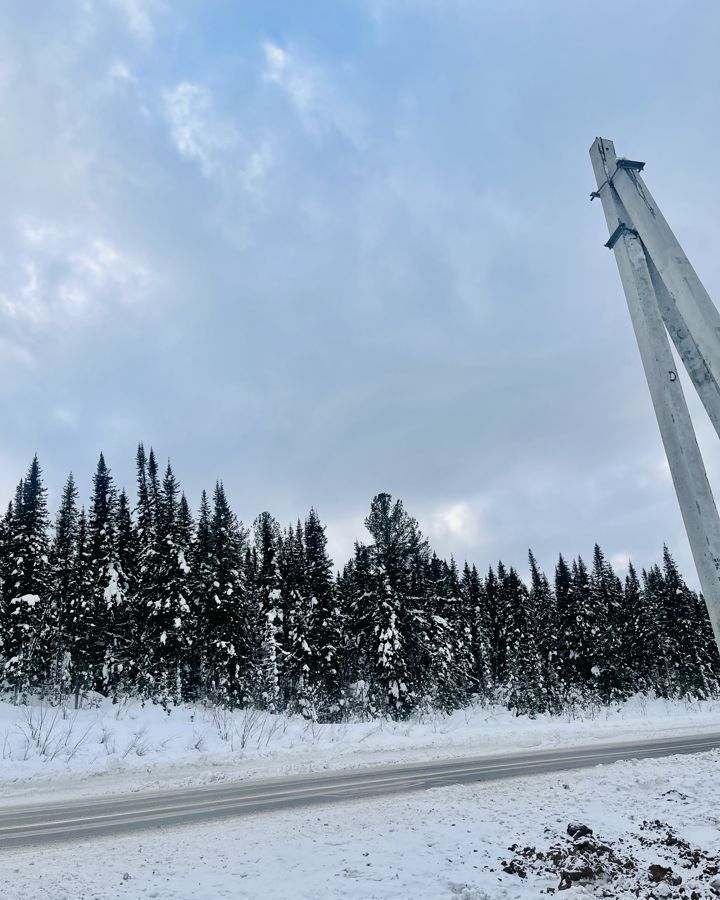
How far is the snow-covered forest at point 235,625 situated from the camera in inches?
1481

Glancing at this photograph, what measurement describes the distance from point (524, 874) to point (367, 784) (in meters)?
6.63

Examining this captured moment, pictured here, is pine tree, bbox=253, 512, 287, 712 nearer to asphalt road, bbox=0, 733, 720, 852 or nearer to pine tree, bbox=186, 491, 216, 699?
pine tree, bbox=186, 491, 216, 699

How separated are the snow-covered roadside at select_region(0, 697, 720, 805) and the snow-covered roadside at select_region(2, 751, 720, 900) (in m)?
6.75

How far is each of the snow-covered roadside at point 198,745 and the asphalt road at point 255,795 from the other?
1.79 m

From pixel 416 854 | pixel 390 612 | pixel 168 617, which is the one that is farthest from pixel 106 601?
pixel 416 854

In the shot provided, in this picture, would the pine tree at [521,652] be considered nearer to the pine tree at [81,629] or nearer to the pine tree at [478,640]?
the pine tree at [478,640]

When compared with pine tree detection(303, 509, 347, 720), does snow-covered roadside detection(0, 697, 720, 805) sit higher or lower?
lower

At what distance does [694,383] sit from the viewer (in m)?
4.80

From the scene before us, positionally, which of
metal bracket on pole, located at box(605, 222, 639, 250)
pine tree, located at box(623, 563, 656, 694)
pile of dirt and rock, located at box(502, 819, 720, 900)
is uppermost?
metal bracket on pole, located at box(605, 222, 639, 250)

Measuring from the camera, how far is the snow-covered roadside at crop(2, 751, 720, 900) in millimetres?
5852

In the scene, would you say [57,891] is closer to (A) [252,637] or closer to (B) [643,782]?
(B) [643,782]

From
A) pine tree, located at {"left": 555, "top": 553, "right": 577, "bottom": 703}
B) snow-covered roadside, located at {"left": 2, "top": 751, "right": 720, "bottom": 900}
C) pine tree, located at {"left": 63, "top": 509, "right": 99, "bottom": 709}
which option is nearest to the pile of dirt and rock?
snow-covered roadside, located at {"left": 2, "top": 751, "right": 720, "bottom": 900}

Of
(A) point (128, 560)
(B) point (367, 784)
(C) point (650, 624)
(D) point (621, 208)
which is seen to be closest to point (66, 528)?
(A) point (128, 560)

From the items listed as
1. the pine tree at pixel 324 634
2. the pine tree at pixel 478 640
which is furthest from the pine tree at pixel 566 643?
the pine tree at pixel 324 634
